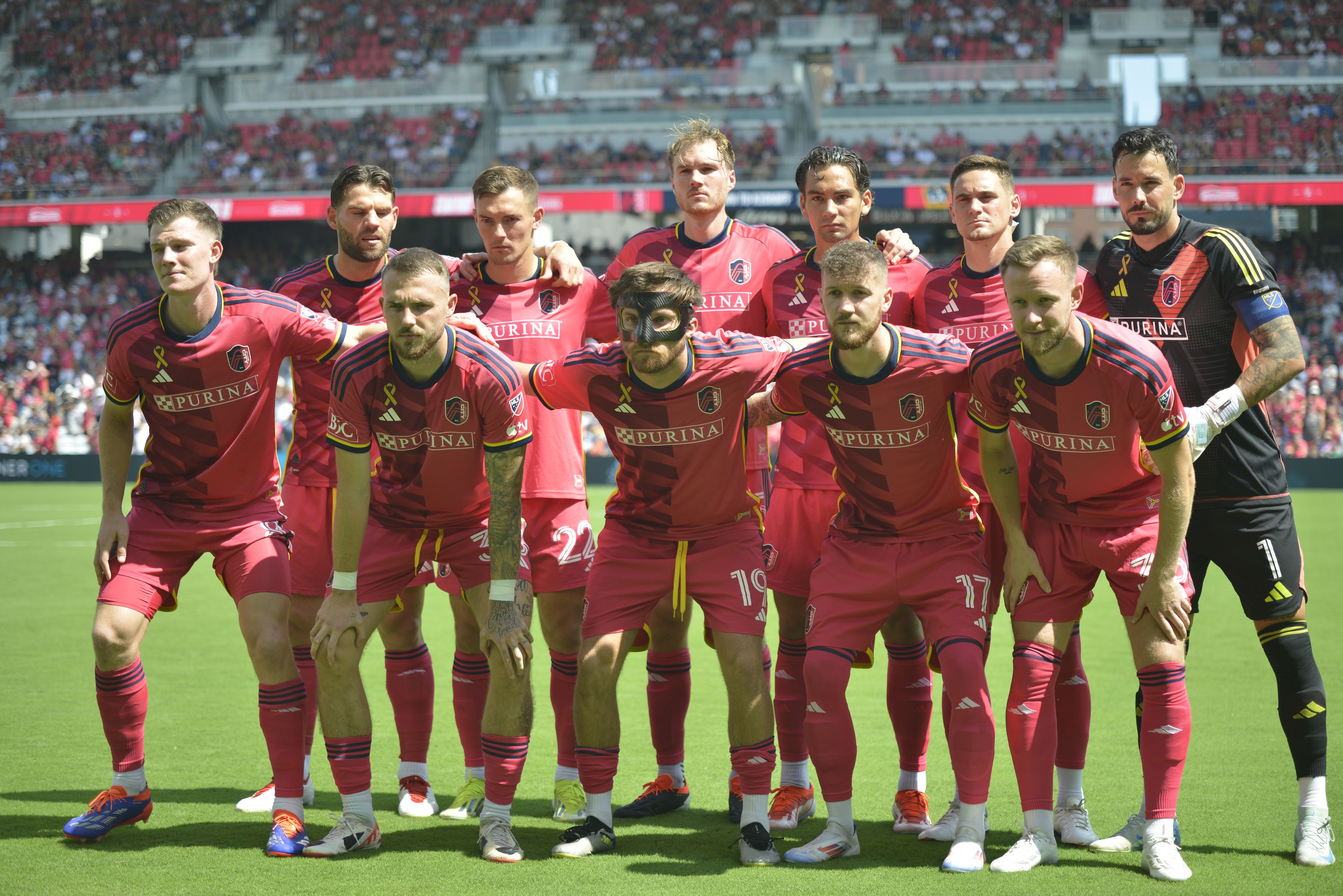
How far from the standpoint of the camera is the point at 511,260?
571cm

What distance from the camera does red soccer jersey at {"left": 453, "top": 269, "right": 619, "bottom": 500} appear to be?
18.6 feet

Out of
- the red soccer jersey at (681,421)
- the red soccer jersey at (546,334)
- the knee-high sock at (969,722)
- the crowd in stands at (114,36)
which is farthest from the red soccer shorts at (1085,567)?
the crowd in stands at (114,36)

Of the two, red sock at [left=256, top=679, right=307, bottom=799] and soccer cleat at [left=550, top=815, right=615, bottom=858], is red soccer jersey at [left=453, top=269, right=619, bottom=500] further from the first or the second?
soccer cleat at [left=550, top=815, right=615, bottom=858]

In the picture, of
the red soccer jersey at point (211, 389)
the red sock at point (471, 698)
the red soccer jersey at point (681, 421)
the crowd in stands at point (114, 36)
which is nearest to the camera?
the red soccer jersey at point (681, 421)

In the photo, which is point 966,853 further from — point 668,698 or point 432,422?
point 432,422

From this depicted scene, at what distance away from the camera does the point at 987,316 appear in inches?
215

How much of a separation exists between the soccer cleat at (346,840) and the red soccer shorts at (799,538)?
6.64ft

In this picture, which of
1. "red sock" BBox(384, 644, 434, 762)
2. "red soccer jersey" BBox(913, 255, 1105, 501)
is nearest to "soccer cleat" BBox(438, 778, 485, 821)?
"red sock" BBox(384, 644, 434, 762)

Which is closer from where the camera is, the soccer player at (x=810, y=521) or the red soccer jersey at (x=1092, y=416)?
the red soccer jersey at (x=1092, y=416)

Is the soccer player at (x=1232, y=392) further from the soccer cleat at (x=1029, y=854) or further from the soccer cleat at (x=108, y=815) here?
the soccer cleat at (x=108, y=815)

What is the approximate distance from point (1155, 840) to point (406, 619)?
331 centimetres

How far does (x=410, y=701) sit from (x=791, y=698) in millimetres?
1764

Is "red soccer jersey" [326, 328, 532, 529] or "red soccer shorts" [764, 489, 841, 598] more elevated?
"red soccer jersey" [326, 328, 532, 529]

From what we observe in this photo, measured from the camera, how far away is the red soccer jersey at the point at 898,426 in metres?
4.80
